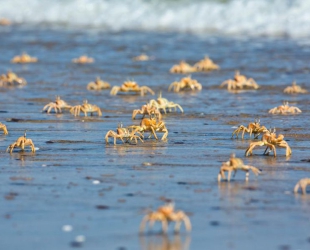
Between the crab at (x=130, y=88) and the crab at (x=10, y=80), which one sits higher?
the crab at (x=10, y=80)

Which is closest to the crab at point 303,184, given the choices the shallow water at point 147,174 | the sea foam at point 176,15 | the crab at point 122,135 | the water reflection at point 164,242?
the shallow water at point 147,174

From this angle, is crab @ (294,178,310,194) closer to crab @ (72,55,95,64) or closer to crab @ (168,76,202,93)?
crab @ (168,76,202,93)

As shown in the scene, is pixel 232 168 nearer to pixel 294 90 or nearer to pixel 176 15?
pixel 294 90

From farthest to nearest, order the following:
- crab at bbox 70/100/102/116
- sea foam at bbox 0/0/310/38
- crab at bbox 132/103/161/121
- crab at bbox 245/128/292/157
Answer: sea foam at bbox 0/0/310/38 < crab at bbox 70/100/102/116 < crab at bbox 132/103/161/121 < crab at bbox 245/128/292/157

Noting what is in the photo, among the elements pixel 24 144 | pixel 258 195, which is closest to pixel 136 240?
pixel 258 195

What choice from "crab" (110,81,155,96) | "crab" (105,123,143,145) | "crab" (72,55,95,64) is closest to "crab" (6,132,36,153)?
"crab" (105,123,143,145)

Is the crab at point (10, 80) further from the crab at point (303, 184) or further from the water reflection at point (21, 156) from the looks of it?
the crab at point (303, 184)
